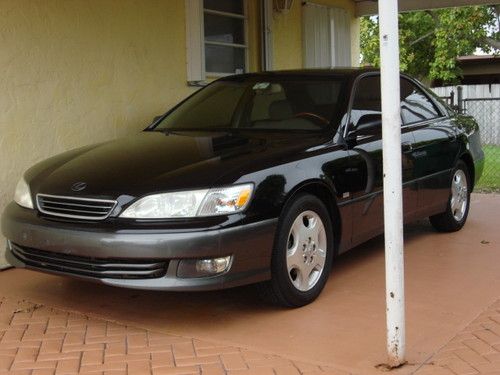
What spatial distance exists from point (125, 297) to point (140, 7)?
10.5ft

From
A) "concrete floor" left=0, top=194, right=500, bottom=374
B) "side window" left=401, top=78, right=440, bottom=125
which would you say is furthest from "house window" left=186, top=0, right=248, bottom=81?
"concrete floor" left=0, top=194, right=500, bottom=374

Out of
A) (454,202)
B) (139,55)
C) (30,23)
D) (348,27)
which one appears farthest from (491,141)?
(30,23)

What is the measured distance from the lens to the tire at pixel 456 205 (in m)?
6.48

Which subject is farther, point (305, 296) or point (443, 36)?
point (443, 36)

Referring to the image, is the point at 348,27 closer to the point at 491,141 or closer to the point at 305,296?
the point at 305,296

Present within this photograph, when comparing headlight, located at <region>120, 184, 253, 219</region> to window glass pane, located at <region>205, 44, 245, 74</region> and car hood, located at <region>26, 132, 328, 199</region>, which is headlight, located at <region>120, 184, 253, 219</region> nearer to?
car hood, located at <region>26, 132, 328, 199</region>

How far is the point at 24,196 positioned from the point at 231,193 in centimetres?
151

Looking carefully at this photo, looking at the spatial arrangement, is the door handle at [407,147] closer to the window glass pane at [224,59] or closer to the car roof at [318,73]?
the car roof at [318,73]

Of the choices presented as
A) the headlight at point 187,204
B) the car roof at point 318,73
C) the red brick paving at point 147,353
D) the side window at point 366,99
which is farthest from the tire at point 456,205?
the headlight at point 187,204

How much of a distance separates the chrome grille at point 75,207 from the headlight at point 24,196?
0.12 m

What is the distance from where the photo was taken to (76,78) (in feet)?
19.8

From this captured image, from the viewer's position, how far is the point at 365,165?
4.97 meters

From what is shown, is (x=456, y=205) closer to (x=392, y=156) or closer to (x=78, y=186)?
(x=392, y=156)

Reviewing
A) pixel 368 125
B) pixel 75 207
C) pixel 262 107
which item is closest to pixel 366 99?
pixel 368 125
